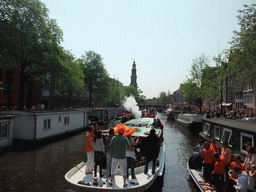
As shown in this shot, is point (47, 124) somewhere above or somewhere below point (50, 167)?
above

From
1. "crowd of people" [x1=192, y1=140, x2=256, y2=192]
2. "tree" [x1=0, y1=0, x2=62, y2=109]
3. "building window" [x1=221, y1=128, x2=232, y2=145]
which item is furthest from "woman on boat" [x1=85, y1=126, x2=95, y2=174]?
"tree" [x1=0, y1=0, x2=62, y2=109]

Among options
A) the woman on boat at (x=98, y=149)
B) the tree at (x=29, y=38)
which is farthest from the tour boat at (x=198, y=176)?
the tree at (x=29, y=38)

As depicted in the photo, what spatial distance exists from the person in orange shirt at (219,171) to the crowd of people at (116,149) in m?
2.40

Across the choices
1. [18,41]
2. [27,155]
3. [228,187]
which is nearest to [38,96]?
[18,41]

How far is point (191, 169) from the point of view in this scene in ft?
38.5

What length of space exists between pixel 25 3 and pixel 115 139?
82.3ft

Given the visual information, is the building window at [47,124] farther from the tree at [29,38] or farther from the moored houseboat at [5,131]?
the tree at [29,38]

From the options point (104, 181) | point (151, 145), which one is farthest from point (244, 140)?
point (104, 181)

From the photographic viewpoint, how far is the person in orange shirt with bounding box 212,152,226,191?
757cm

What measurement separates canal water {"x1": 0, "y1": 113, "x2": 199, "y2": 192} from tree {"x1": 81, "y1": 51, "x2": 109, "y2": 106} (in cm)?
3501

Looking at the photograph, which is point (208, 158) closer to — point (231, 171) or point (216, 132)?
point (231, 171)

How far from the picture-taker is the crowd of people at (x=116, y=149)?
6.98m

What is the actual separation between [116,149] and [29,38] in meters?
21.5

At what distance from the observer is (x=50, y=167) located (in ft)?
42.3
